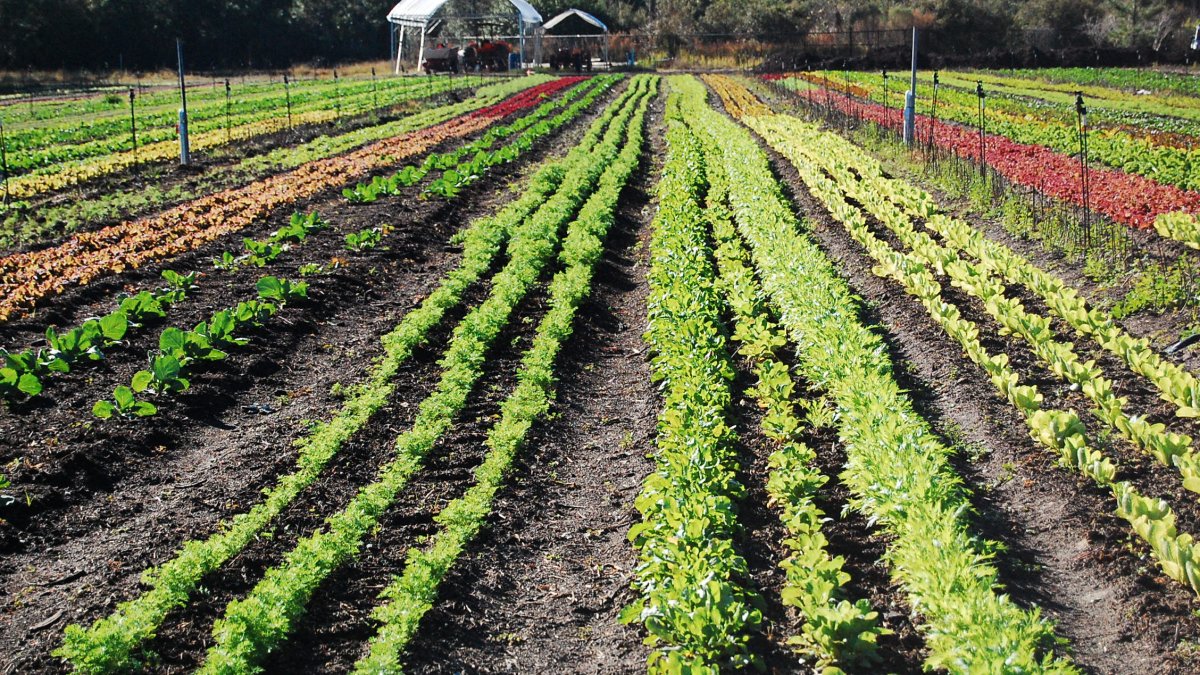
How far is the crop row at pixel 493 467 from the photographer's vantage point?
570 cm

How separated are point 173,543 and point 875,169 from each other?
1514 centimetres

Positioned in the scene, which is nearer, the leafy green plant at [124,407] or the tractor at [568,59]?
the leafy green plant at [124,407]

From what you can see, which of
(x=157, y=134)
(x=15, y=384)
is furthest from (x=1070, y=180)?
(x=157, y=134)

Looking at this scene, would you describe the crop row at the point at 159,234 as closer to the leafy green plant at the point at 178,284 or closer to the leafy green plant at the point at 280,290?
the leafy green plant at the point at 178,284

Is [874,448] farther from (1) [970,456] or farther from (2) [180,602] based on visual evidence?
(2) [180,602]

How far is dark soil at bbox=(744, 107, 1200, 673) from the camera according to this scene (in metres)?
5.43

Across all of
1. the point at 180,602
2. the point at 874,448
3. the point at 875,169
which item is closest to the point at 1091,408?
the point at 874,448

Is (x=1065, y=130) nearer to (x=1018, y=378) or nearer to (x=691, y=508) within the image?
(x=1018, y=378)

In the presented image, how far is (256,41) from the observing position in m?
72.1

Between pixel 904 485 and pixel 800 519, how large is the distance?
25.4 inches

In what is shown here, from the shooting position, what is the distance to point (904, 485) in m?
6.43

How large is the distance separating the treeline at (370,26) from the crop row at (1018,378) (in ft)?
148

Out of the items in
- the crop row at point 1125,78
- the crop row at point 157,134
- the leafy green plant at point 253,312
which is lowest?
the leafy green plant at point 253,312

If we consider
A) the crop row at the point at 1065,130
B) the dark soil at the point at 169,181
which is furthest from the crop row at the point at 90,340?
the crop row at the point at 1065,130
